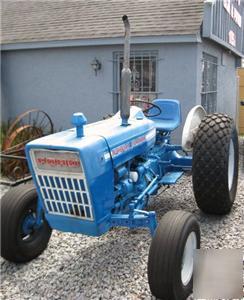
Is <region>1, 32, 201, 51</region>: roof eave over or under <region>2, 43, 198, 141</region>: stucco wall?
over

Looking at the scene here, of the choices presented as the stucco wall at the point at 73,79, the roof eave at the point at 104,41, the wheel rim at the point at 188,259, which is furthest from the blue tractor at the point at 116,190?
the stucco wall at the point at 73,79

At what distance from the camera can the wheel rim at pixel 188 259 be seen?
2916mm

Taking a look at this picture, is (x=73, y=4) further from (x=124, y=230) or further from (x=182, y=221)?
(x=182, y=221)

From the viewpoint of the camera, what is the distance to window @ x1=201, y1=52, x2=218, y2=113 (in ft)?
27.1

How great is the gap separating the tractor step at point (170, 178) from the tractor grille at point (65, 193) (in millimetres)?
1492

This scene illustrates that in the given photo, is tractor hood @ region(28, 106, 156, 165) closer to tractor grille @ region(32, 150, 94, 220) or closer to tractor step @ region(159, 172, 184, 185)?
tractor grille @ region(32, 150, 94, 220)

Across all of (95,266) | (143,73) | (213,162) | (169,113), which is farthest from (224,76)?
(95,266)

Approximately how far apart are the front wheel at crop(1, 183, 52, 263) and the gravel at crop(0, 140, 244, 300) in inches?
4.8

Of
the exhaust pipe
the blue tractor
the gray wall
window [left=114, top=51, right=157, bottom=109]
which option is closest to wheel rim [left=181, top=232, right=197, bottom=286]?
the blue tractor

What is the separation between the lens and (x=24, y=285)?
3.16 metres

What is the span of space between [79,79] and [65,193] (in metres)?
5.86

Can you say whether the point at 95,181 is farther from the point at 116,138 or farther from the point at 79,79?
the point at 79,79

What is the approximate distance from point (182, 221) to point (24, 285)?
134 centimetres

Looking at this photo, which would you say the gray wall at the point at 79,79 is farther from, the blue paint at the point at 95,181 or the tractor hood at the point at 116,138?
the blue paint at the point at 95,181
